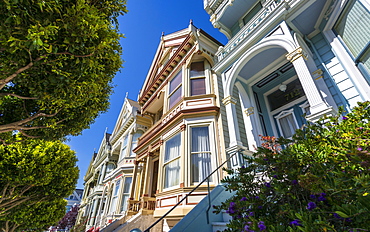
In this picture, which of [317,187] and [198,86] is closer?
[317,187]

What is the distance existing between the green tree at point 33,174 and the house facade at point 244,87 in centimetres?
418

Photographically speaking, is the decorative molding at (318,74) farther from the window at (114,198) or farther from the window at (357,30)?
Answer: the window at (114,198)

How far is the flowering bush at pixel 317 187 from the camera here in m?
1.41

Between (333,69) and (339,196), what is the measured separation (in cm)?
537

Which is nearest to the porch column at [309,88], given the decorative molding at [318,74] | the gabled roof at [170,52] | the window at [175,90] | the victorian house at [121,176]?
the decorative molding at [318,74]

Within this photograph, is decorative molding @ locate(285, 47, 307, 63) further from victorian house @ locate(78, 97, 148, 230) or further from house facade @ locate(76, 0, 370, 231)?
victorian house @ locate(78, 97, 148, 230)

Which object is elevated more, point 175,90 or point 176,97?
point 175,90

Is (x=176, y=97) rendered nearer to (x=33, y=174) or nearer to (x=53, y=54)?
(x=53, y=54)

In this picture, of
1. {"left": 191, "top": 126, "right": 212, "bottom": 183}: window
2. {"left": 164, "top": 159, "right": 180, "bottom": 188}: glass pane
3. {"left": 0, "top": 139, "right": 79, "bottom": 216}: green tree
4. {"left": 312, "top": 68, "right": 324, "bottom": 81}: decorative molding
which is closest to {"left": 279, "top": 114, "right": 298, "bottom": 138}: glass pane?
{"left": 312, "top": 68, "right": 324, "bottom": 81}: decorative molding

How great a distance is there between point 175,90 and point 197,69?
173 centimetres

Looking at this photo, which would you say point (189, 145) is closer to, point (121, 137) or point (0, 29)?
point (0, 29)

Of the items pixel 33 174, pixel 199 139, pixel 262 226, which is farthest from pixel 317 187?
pixel 33 174

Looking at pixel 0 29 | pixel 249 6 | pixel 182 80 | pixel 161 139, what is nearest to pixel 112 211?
pixel 161 139

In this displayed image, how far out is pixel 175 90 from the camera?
9844 mm
